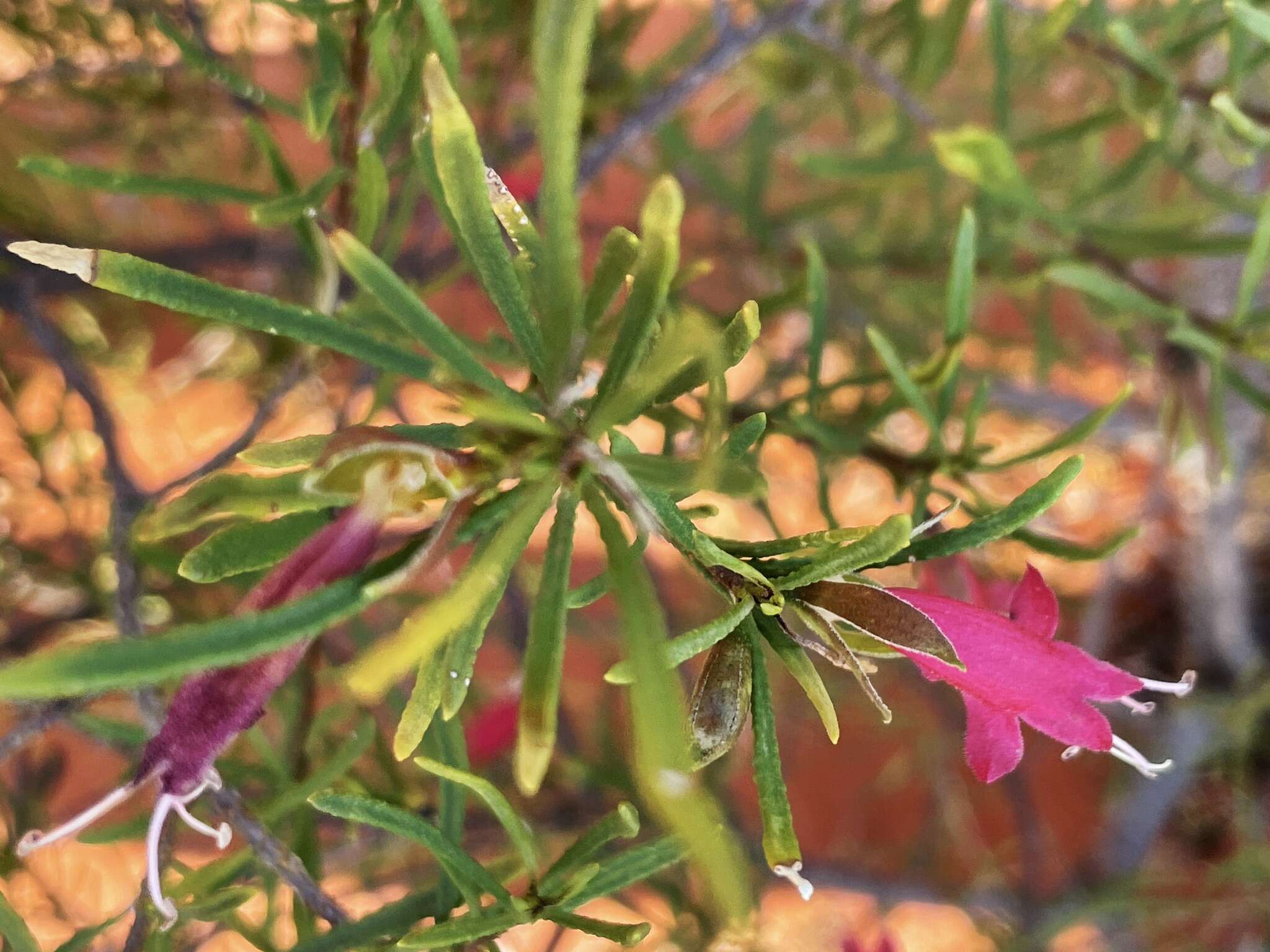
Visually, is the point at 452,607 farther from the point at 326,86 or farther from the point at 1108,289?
the point at 1108,289

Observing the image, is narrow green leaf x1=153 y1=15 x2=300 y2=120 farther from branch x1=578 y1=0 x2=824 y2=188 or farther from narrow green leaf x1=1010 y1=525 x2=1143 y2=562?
narrow green leaf x1=1010 y1=525 x2=1143 y2=562

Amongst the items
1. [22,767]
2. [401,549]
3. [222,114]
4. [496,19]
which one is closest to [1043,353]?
[496,19]

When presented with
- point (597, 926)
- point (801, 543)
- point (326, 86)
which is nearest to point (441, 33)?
point (326, 86)

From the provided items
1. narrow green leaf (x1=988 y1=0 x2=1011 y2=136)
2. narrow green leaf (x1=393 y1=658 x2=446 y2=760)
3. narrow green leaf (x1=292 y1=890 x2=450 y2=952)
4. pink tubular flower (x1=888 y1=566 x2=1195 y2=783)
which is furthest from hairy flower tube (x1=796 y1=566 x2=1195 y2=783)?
narrow green leaf (x1=988 y1=0 x2=1011 y2=136)

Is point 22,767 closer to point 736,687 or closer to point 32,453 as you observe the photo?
point 32,453

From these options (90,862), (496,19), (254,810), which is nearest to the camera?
(254,810)

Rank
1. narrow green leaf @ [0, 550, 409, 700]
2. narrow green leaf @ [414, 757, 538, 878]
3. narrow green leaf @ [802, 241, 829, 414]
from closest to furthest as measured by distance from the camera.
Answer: narrow green leaf @ [0, 550, 409, 700] → narrow green leaf @ [414, 757, 538, 878] → narrow green leaf @ [802, 241, 829, 414]
